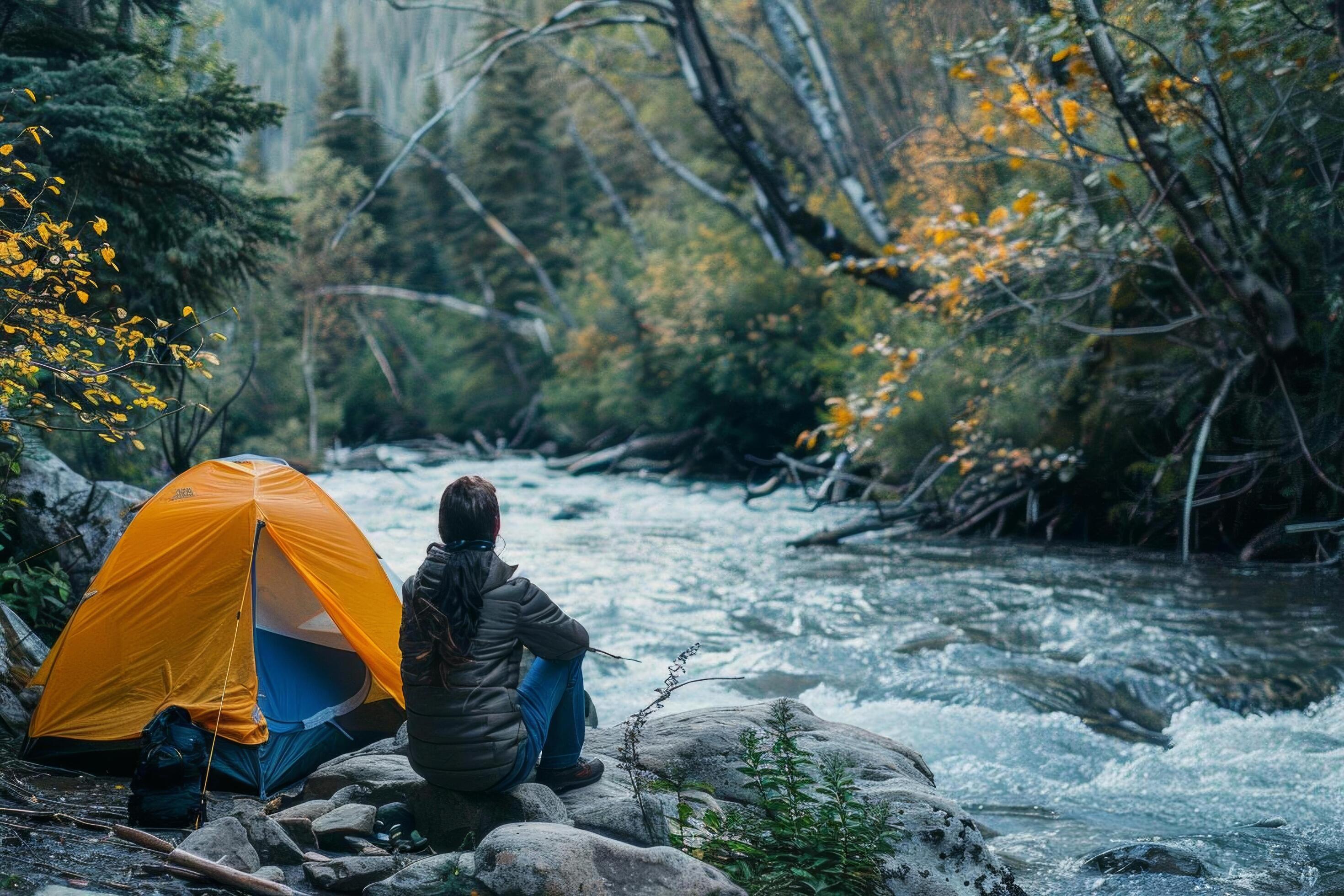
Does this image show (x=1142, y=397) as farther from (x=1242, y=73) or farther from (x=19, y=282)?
(x=19, y=282)

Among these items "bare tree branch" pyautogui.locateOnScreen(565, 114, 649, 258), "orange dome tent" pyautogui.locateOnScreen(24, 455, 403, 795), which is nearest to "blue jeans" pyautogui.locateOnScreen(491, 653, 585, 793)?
"orange dome tent" pyautogui.locateOnScreen(24, 455, 403, 795)

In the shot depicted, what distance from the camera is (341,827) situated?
3945 millimetres

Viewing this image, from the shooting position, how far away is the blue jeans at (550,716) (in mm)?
3953

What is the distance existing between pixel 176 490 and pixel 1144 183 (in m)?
9.05

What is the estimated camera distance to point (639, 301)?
24.2 m

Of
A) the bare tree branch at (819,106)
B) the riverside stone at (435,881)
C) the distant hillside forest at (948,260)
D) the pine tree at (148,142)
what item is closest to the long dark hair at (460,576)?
the riverside stone at (435,881)

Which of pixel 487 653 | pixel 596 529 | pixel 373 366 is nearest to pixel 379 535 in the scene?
pixel 596 529

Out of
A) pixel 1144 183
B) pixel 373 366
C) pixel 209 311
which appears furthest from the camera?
pixel 373 366

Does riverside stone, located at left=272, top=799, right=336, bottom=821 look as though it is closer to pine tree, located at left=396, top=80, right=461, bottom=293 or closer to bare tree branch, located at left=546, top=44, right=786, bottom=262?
bare tree branch, located at left=546, top=44, right=786, bottom=262

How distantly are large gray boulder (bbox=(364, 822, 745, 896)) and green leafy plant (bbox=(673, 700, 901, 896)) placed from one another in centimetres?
26

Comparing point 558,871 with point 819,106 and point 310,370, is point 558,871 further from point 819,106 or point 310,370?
point 310,370

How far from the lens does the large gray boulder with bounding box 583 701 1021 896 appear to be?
3.74 metres

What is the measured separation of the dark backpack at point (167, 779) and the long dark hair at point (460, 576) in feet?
4.71

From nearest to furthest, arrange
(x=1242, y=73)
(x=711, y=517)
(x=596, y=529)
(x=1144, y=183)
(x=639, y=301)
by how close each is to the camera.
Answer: (x=1242, y=73)
(x=1144, y=183)
(x=596, y=529)
(x=711, y=517)
(x=639, y=301)
